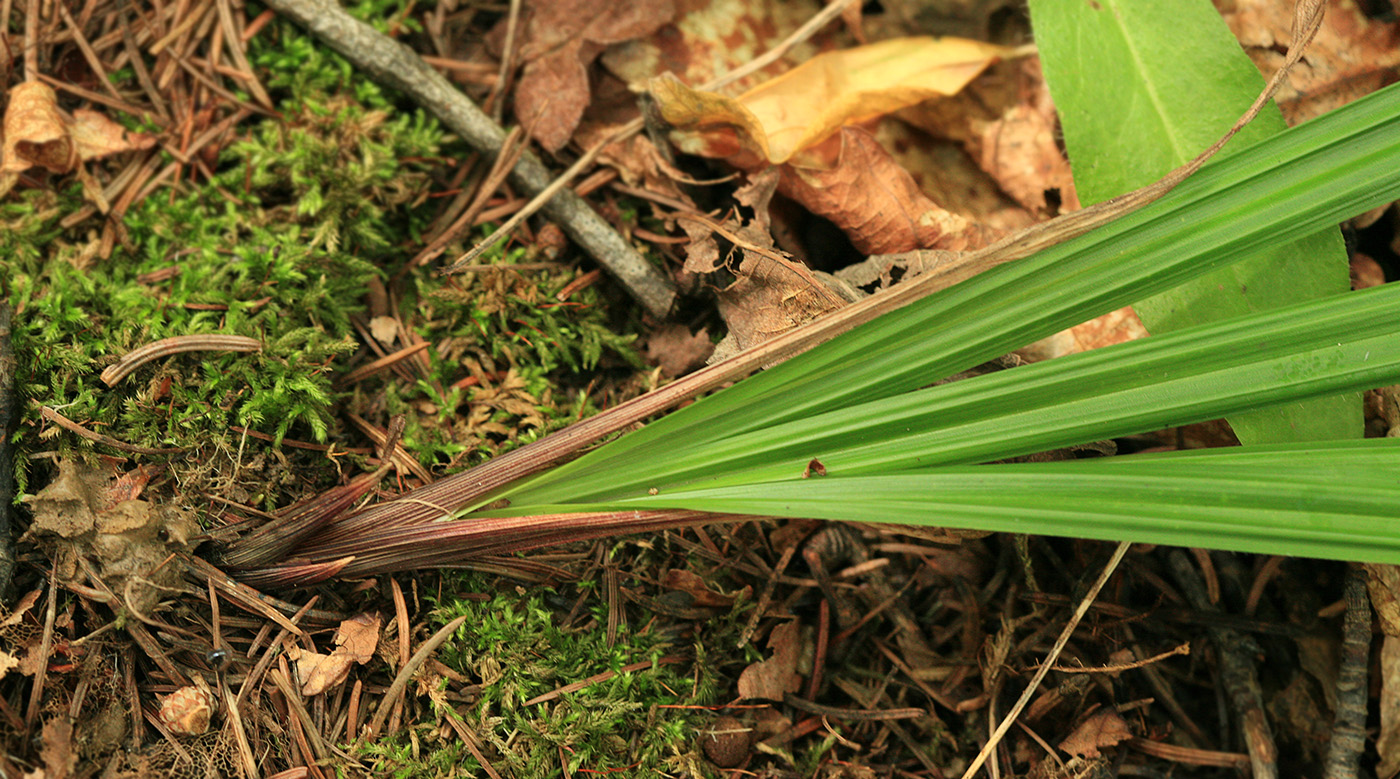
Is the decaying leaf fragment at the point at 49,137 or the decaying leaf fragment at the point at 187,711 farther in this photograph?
the decaying leaf fragment at the point at 49,137

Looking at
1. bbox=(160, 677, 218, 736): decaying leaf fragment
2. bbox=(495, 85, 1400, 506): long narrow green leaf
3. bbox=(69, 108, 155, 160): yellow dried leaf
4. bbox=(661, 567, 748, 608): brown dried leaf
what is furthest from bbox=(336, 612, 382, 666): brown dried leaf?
bbox=(69, 108, 155, 160): yellow dried leaf

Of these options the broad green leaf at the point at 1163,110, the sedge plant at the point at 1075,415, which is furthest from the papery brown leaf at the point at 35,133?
the broad green leaf at the point at 1163,110

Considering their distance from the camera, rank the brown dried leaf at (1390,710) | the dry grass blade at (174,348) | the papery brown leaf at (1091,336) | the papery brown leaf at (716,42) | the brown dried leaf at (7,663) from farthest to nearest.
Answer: the papery brown leaf at (716,42)
the papery brown leaf at (1091,336)
the brown dried leaf at (1390,710)
the dry grass blade at (174,348)
the brown dried leaf at (7,663)

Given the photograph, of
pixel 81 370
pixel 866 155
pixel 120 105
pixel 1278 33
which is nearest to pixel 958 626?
pixel 866 155

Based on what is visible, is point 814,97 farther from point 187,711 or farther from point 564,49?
point 187,711

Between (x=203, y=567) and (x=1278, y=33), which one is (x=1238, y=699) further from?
(x=203, y=567)

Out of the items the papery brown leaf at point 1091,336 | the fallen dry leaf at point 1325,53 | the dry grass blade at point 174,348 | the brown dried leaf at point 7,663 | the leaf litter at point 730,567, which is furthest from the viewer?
the fallen dry leaf at point 1325,53

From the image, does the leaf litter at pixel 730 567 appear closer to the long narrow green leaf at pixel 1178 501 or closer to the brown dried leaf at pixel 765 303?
the brown dried leaf at pixel 765 303
